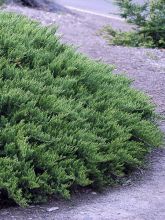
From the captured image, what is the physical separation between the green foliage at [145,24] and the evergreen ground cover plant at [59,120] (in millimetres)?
4864

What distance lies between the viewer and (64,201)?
525 cm

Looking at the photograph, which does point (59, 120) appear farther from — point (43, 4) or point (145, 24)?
point (43, 4)

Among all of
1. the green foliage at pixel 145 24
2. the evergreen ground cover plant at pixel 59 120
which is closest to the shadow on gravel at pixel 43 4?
the green foliage at pixel 145 24

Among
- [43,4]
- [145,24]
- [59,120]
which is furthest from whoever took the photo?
[43,4]

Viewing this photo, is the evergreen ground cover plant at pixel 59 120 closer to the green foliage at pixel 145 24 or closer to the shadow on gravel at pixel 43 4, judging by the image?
the green foliage at pixel 145 24

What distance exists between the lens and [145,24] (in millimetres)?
12125

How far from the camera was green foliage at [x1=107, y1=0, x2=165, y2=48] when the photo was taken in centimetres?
1191

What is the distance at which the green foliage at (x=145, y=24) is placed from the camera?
1191 cm

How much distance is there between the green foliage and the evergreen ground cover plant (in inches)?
191

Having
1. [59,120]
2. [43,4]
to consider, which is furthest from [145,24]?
[59,120]

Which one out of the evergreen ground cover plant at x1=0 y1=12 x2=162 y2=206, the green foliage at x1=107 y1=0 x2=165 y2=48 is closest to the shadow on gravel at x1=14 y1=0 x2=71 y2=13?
the green foliage at x1=107 y1=0 x2=165 y2=48

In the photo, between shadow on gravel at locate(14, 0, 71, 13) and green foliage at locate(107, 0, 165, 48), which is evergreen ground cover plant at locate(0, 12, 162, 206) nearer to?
green foliage at locate(107, 0, 165, 48)

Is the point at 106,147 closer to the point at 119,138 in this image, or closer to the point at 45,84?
the point at 119,138

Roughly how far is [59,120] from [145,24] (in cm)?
688
